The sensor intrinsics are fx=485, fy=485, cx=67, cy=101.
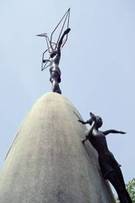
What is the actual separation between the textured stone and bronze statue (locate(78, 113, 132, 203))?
0.13m

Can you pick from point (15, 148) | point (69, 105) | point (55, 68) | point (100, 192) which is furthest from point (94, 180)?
point (55, 68)

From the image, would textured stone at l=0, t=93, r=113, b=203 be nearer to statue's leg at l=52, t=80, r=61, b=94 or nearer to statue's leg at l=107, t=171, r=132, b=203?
statue's leg at l=107, t=171, r=132, b=203

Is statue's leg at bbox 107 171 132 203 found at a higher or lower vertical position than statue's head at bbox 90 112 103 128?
lower

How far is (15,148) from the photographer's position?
824 cm

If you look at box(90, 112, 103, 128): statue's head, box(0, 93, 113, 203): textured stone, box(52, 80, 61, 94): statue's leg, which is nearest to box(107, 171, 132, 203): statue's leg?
box(0, 93, 113, 203): textured stone

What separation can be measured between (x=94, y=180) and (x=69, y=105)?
7.05 ft

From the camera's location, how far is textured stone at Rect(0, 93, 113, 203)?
708 centimetres

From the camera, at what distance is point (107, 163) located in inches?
325

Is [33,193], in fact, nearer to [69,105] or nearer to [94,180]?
[94,180]

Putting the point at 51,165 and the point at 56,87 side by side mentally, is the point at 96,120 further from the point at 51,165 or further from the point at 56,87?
the point at 56,87

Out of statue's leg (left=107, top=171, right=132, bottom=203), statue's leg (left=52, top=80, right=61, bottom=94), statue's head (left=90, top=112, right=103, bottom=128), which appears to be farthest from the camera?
statue's leg (left=52, top=80, right=61, bottom=94)

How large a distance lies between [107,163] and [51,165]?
47.7 inches

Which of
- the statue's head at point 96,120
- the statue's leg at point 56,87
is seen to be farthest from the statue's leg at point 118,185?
the statue's leg at point 56,87

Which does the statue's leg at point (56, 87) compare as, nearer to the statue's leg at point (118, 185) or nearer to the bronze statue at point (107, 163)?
the bronze statue at point (107, 163)
